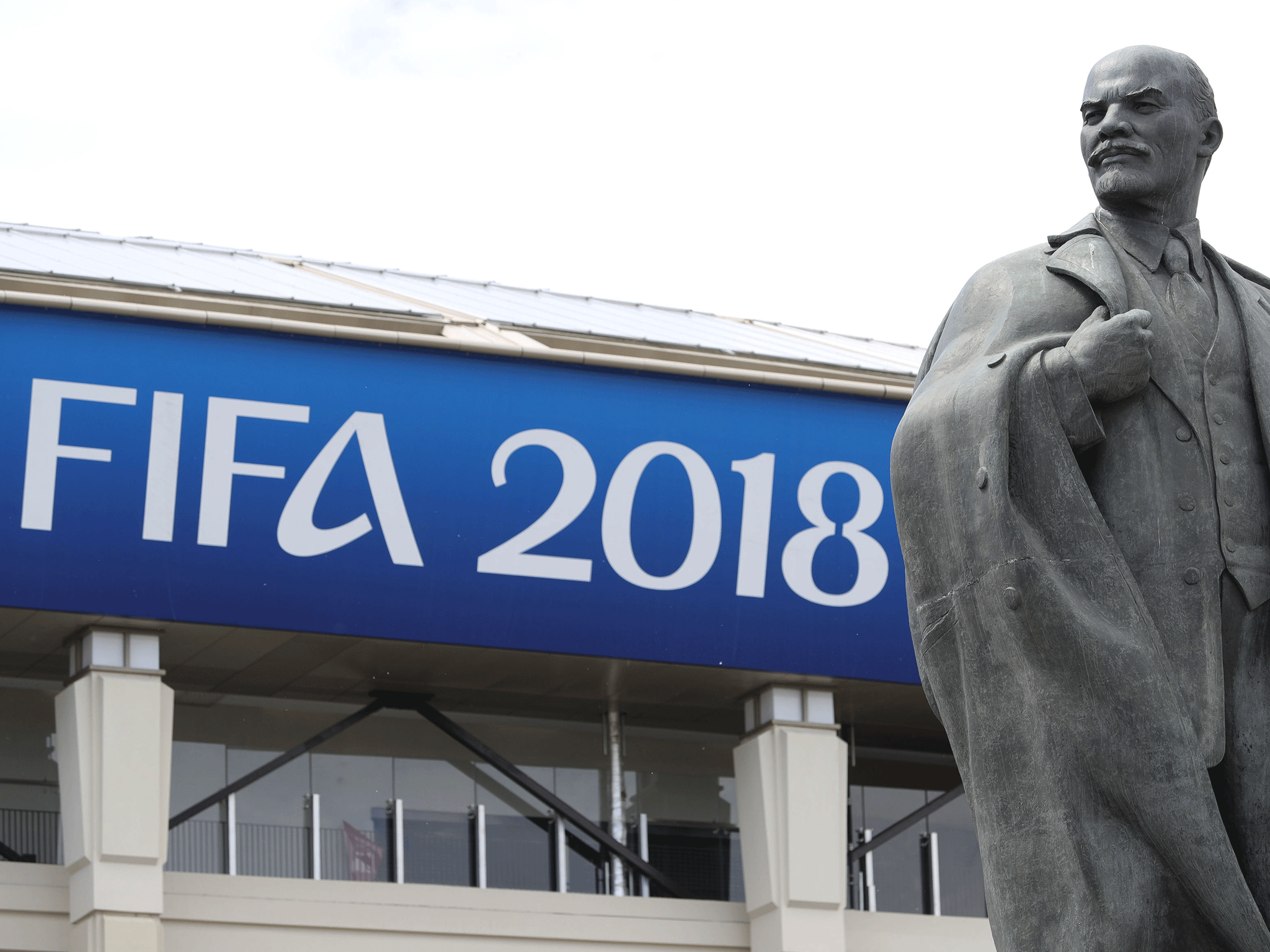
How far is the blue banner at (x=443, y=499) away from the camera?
1917 cm

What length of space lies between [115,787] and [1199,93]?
16.0 metres

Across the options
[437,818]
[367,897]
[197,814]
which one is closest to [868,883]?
[437,818]

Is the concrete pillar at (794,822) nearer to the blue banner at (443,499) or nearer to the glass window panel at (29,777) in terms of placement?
the blue banner at (443,499)

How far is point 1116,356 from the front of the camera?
4398 mm

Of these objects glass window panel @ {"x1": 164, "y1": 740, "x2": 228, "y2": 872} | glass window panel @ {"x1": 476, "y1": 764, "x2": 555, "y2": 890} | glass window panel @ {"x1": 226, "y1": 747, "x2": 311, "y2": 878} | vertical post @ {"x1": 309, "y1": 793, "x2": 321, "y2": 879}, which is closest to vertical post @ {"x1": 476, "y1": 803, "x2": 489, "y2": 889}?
glass window panel @ {"x1": 476, "y1": 764, "x2": 555, "y2": 890}

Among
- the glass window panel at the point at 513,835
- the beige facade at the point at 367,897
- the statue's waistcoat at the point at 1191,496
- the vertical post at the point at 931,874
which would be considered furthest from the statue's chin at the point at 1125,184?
the vertical post at the point at 931,874

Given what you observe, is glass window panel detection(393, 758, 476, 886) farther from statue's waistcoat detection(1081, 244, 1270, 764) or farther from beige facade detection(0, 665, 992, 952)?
statue's waistcoat detection(1081, 244, 1270, 764)

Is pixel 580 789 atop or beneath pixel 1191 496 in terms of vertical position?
atop

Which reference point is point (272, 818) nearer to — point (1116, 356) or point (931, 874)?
point (931, 874)

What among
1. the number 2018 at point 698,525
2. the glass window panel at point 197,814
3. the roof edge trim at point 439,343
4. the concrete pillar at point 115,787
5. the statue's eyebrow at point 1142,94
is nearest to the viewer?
the statue's eyebrow at point 1142,94

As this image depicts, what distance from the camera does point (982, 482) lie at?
4.36 meters

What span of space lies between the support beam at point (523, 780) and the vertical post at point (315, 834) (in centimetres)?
145

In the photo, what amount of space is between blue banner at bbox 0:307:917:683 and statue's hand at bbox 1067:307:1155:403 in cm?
1573

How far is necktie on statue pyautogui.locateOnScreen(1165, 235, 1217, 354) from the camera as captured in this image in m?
4.63
